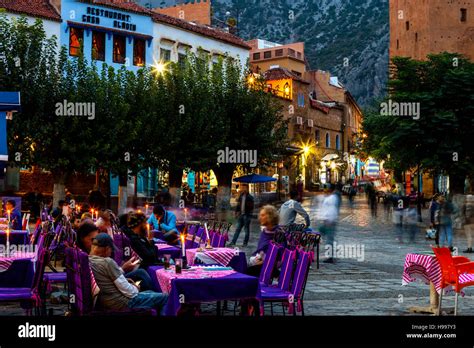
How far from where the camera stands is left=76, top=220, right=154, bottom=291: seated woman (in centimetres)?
859

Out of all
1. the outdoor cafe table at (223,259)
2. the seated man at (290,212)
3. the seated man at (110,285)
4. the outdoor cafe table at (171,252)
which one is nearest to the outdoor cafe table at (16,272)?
the seated man at (110,285)

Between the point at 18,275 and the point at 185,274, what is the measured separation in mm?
2610

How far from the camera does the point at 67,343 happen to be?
6094mm

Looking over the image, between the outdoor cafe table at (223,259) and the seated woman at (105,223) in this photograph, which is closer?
the outdoor cafe table at (223,259)

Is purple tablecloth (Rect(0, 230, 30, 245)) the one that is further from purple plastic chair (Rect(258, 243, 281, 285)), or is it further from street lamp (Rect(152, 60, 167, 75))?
street lamp (Rect(152, 60, 167, 75))

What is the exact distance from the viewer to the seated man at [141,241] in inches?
371

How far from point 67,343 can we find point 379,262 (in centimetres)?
1218

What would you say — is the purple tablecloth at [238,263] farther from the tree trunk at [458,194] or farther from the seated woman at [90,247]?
the tree trunk at [458,194]

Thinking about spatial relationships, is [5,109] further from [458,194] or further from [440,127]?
[458,194]

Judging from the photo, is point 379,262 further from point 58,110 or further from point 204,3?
point 204,3

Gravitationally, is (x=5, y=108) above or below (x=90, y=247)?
above

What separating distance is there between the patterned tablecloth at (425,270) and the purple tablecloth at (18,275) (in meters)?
5.64

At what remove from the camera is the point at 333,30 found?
131625 millimetres

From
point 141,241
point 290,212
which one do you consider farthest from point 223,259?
point 290,212
